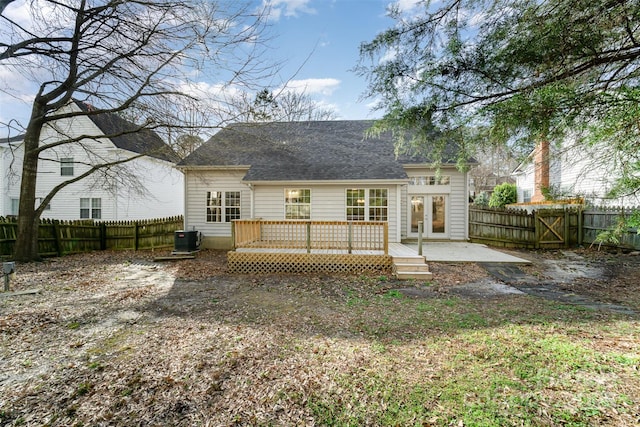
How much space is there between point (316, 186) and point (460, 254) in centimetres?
574

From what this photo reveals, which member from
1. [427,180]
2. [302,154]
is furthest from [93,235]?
[427,180]

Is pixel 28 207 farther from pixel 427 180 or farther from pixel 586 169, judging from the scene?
pixel 427 180

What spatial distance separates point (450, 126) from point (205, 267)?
7984 millimetres

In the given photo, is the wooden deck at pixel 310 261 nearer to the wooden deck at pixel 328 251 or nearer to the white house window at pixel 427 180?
the wooden deck at pixel 328 251

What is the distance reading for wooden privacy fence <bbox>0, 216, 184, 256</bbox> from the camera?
1000 centimetres

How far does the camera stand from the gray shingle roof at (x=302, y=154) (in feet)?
35.0

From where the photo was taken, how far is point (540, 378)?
2.82 meters

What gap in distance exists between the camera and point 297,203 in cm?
1130

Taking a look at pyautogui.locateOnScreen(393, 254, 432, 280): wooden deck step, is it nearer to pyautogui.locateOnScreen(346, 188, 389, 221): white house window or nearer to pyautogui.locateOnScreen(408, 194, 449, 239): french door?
pyautogui.locateOnScreen(346, 188, 389, 221): white house window

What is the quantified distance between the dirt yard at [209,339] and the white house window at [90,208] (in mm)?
9611

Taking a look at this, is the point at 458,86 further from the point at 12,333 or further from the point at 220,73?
the point at 12,333

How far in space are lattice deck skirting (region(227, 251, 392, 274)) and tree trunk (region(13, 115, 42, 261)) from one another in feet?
23.5

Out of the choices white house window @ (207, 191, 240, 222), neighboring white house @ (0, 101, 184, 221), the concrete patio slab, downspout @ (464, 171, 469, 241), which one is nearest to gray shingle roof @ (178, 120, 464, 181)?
white house window @ (207, 191, 240, 222)

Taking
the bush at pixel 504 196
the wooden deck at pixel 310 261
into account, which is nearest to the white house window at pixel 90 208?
the wooden deck at pixel 310 261
